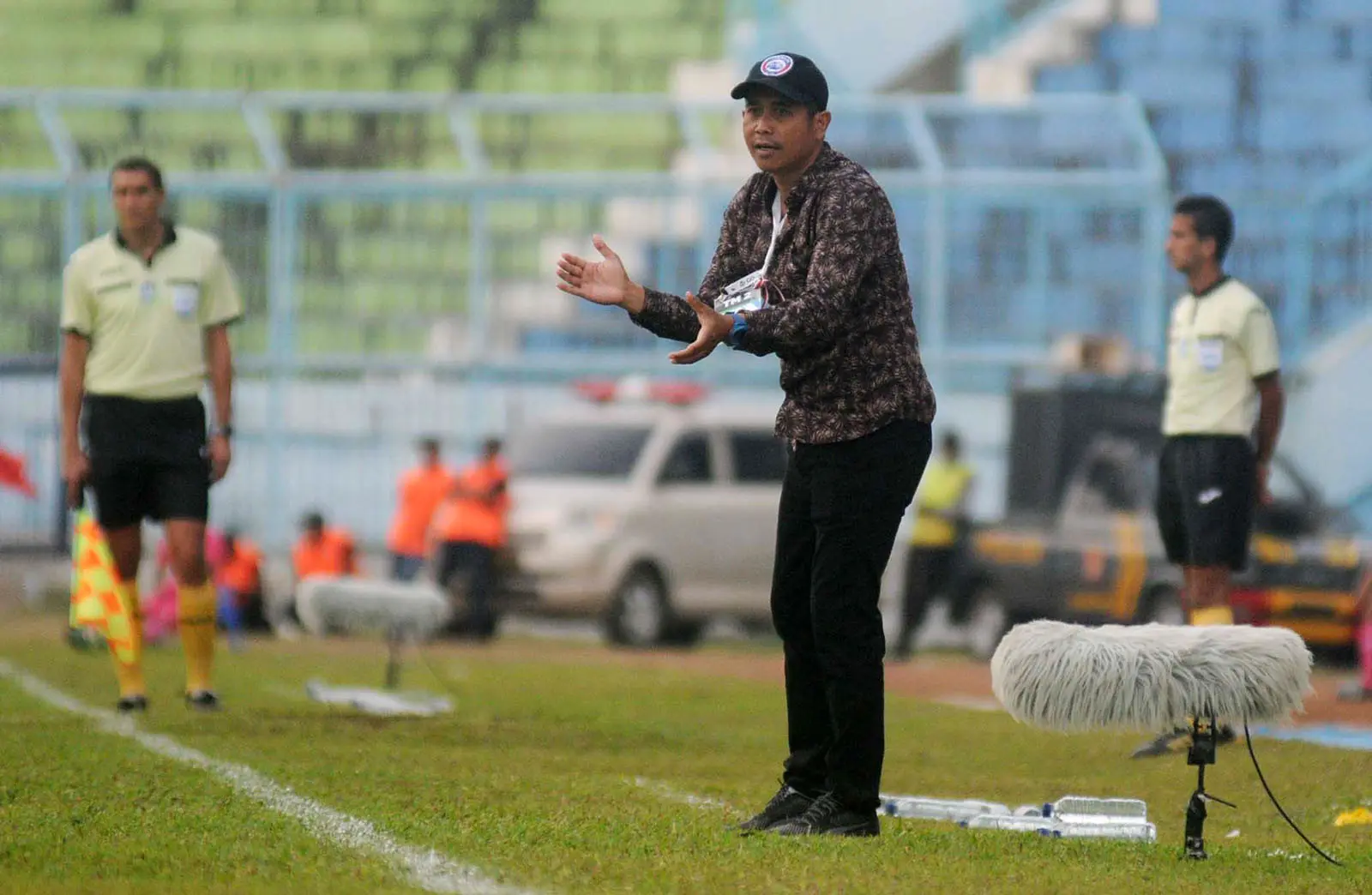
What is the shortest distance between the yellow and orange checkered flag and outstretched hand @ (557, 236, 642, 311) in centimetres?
409

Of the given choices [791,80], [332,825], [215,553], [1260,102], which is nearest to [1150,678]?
[791,80]

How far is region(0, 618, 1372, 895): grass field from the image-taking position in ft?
16.1

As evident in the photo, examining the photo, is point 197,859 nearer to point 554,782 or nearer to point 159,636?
point 554,782

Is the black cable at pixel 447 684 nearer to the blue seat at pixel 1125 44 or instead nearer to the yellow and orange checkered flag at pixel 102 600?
the yellow and orange checkered flag at pixel 102 600

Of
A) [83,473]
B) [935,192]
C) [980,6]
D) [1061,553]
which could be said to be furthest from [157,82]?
[83,473]

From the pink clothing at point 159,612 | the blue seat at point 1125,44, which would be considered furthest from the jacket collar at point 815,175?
the blue seat at point 1125,44

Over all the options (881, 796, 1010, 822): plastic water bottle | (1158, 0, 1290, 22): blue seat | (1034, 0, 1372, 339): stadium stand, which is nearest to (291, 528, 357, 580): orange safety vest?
(1034, 0, 1372, 339): stadium stand

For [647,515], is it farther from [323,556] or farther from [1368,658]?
[1368,658]

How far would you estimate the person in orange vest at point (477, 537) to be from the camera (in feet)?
59.8

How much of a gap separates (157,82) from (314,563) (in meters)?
13.2

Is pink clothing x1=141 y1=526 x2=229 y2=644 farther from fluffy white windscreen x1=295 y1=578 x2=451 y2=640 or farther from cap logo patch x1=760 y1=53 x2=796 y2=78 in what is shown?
cap logo patch x1=760 y1=53 x2=796 y2=78

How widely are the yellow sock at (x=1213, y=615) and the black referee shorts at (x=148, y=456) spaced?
3.54 metres

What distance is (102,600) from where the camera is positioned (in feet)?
30.0

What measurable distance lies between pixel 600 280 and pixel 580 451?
13.4m
